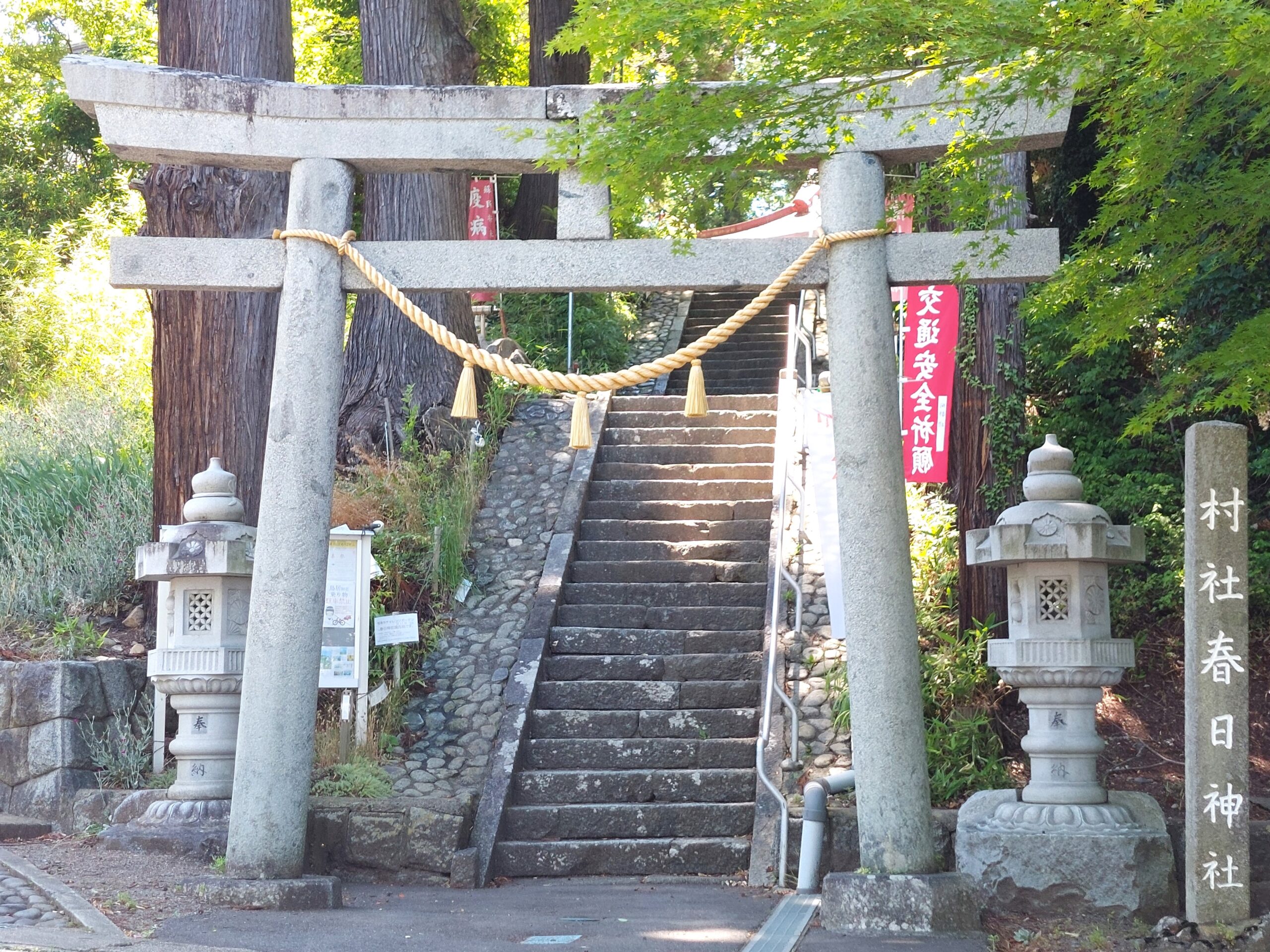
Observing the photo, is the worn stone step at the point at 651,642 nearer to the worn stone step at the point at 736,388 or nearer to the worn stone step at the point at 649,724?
the worn stone step at the point at 649,724

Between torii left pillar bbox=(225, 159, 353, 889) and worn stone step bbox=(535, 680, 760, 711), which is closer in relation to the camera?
torii left pillar bbox=(225, 159, 353, 889)

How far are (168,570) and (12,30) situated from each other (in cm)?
1677

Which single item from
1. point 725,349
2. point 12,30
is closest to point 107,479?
point 725,349

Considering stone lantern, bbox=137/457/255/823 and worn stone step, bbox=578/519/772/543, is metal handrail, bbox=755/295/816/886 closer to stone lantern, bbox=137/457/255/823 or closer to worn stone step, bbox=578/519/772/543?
worn stone step, bbox=578/519/772/543

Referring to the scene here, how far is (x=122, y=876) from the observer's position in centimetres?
593

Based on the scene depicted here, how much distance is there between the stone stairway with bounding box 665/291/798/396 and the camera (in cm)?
1554

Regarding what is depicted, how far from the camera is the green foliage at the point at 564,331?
49.6 ft

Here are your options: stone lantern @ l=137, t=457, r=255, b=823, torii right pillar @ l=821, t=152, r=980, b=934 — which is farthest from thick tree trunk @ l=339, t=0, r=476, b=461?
torii right pillar @ l=821, t=152, r=980, b=934

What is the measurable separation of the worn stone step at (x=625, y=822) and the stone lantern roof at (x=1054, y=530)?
2.24 metres

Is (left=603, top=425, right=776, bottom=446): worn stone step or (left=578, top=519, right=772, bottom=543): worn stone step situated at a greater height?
(left=603, top=425, right=776, bottom=446): worn stone step

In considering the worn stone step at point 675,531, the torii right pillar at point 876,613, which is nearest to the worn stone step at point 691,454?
the worn stone step at point 675,531

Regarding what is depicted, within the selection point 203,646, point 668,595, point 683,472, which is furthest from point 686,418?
point 203,646

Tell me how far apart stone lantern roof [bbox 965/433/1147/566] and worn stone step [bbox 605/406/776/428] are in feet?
17.3

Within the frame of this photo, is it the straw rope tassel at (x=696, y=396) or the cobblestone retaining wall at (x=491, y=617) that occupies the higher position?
the straw rope tassel at (x=696, y=396)
